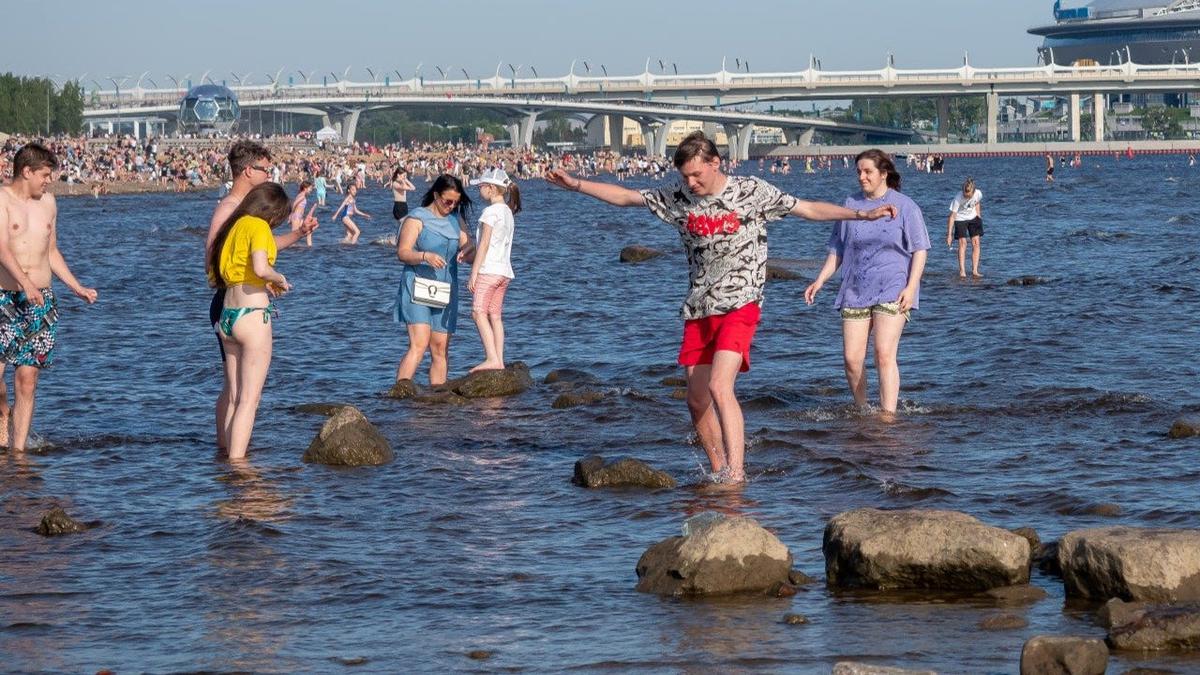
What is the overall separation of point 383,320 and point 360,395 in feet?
22.4

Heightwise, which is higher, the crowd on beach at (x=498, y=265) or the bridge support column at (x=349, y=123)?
the bridge support column at (x=349, y=123)

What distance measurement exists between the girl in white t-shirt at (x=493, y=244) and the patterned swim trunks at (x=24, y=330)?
3754 mm

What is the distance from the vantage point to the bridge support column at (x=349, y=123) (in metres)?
181

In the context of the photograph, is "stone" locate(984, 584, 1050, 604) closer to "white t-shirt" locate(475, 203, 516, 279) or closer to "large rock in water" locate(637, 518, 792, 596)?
"large rock in water" locate(637, 518, 792, 596)

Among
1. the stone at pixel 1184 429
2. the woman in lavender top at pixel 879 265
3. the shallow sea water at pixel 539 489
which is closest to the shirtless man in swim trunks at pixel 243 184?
the shallow sea water at pixel 539 489

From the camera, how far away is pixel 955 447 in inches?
419

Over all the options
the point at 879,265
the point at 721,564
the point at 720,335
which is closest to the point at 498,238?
the point at 879,265

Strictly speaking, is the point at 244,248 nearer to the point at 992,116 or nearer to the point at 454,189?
the point at 454,189

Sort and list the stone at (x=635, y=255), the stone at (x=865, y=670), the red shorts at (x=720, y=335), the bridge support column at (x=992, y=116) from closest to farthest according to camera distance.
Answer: the stone at (x=865, y=670), the red shorts at (x=720, y=335), the stone at (x=635, y=255), the bridge support column at (x=992, y=116)

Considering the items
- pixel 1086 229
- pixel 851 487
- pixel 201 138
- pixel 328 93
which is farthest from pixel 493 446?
pixel 328 93

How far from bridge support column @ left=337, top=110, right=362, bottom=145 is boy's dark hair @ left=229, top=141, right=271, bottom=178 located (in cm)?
17184

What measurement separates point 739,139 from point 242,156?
561 feet

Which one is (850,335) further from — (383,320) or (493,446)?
(383,320)

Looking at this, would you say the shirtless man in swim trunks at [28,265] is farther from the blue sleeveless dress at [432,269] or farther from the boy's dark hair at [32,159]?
the blue sleeveless dress at [432,269]
